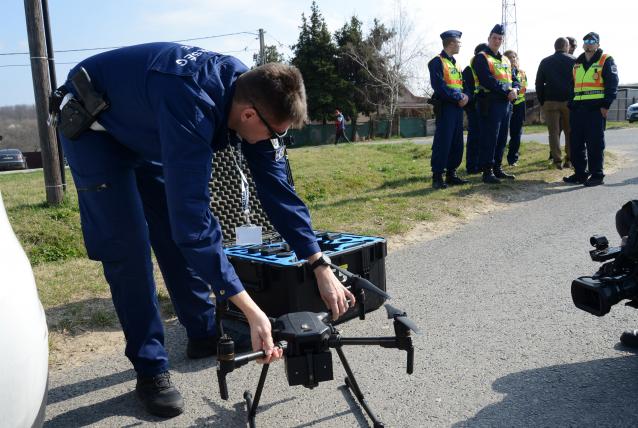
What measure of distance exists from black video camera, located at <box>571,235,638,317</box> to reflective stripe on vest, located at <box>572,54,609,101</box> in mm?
6745


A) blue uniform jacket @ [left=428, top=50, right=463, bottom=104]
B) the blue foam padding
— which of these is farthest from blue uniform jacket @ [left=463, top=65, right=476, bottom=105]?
the blue foam padding

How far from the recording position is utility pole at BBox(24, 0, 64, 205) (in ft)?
22.5

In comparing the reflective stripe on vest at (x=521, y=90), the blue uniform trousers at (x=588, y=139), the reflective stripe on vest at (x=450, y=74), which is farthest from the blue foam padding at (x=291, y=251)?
the reflective stripe on vest at (x=521, y=90)

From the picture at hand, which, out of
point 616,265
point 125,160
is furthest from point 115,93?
point 616,265

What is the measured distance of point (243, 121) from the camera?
234 centimetres

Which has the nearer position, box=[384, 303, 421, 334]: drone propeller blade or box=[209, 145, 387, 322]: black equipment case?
box=[384, 303, 421, 334]: drone propeller blade

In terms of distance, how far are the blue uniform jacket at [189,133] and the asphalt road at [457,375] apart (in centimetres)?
82

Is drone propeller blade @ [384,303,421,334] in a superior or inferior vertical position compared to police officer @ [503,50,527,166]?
inferior

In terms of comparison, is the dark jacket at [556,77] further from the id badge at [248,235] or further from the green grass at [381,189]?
the id badge at [248,235]

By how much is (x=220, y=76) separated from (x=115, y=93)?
535mm

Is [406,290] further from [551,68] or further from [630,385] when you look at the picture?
[551,68]

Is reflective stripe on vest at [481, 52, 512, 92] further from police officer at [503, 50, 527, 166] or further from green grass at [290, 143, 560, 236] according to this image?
green grass at [290, 143, 560, 236]

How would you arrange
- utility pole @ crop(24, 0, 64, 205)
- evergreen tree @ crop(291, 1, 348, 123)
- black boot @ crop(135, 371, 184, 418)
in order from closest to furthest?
black boot @ crop(135, 371, 184, 418)
utility pole @ crop(24, 0, 64, 205)
evergreen tree @ crop(291, 1, 348, 123)

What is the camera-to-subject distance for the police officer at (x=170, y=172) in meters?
2.13
